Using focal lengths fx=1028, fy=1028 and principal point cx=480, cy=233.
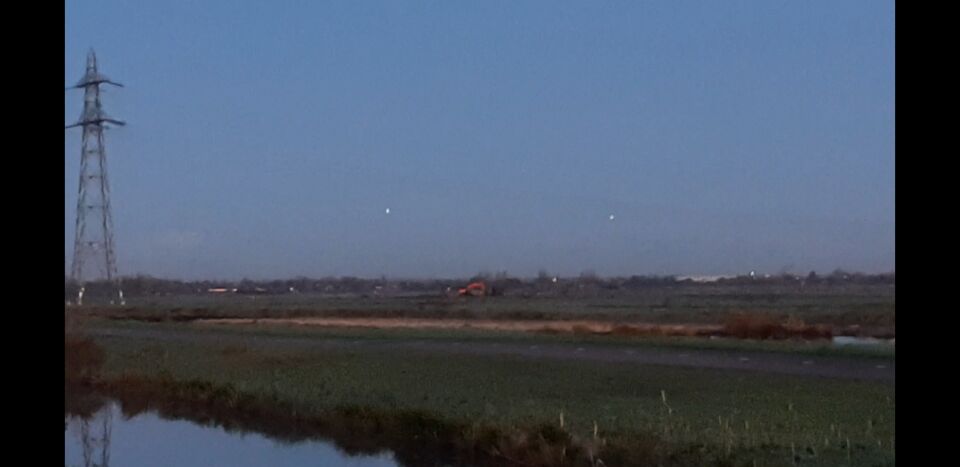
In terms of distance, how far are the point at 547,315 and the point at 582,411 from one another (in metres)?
18.6

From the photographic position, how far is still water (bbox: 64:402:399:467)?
8062 millimetres

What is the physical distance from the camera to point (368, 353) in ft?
51.2

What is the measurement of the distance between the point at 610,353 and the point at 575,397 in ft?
16.2

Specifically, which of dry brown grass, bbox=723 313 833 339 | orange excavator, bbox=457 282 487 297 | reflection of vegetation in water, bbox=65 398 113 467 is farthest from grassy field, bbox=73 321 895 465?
orange excavator, bbox=457 282 487 297

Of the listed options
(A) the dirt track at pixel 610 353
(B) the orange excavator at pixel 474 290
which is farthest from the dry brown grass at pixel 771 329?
(B) the orange excavator at pixel 474 290

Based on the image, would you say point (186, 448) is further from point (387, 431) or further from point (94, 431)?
point (387, 431)

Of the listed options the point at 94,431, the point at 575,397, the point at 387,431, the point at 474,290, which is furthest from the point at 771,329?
the point at 474,290

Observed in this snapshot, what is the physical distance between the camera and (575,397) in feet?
33.2

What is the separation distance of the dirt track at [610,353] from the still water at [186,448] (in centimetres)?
490

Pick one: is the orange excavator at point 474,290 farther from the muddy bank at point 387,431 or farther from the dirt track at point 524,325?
the muddy bank at point 387,431

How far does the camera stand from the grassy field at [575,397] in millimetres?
7023

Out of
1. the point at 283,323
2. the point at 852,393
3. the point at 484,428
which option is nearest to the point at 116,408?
the point at 484,428

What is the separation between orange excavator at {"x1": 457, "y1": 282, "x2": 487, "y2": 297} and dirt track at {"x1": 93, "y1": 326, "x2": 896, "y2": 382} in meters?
24.9
